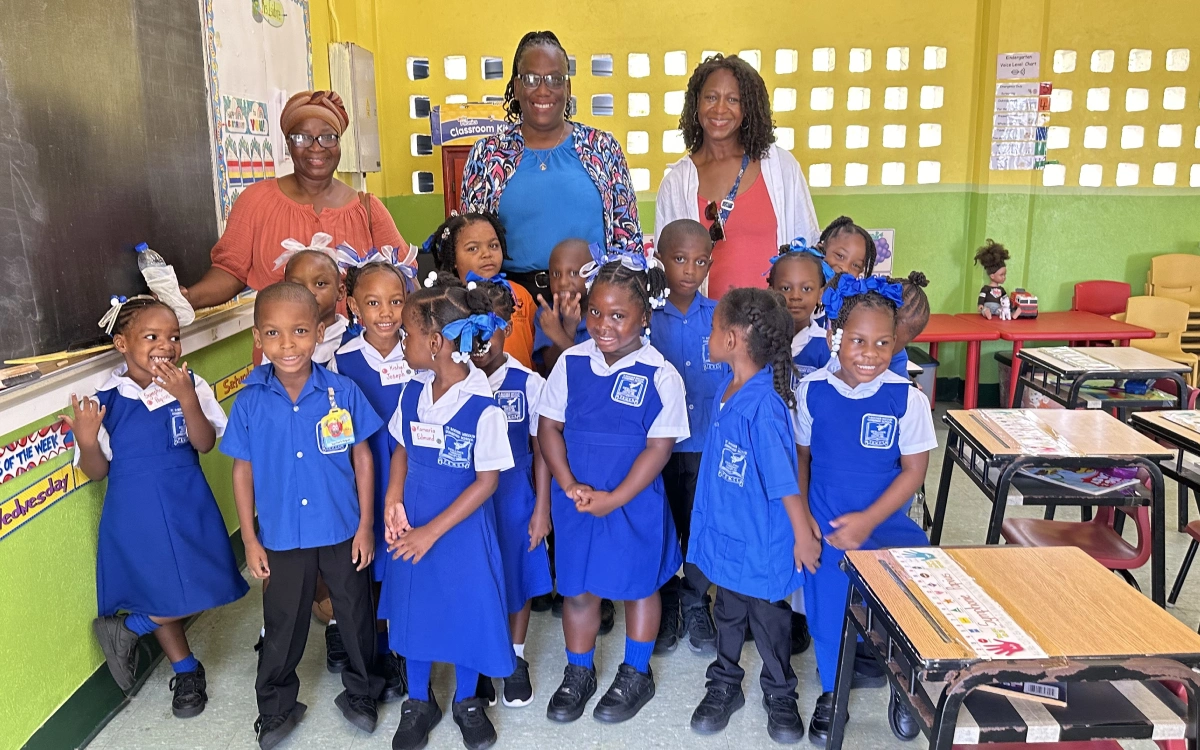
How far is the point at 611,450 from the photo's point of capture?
210cm

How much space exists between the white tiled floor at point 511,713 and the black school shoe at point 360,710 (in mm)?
24

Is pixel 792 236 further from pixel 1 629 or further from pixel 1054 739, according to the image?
pixel 1 629

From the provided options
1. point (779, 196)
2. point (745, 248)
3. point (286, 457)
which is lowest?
point (286, 457)

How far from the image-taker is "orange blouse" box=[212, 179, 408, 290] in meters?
2.60

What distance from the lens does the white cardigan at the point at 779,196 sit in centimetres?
271

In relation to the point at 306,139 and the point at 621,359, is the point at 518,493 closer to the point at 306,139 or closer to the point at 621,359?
the point at 621,359

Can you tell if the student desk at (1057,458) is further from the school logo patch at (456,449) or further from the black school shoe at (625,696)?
the school logo patch at (456,449)

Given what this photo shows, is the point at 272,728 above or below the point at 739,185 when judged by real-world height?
below

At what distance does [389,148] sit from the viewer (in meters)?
5.32

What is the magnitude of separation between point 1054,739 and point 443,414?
1363 mm

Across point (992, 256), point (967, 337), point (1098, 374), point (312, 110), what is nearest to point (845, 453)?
point (1098, 374)

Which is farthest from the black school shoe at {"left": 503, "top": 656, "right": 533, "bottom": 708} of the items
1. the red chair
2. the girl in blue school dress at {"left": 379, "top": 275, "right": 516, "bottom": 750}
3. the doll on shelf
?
the red chair

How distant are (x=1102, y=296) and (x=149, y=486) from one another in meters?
5.54

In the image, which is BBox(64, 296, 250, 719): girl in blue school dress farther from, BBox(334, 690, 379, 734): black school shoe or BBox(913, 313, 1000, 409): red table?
BBox(913, 313, 1000, 409): red table
